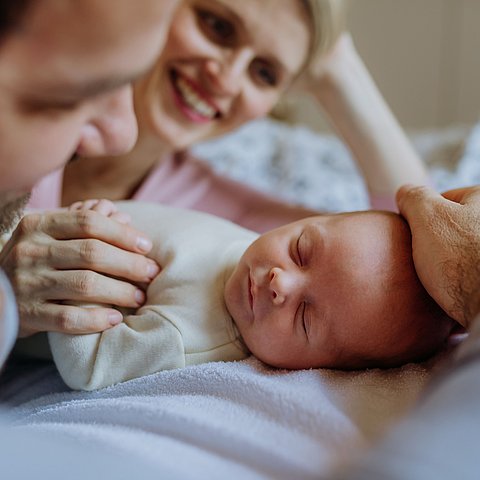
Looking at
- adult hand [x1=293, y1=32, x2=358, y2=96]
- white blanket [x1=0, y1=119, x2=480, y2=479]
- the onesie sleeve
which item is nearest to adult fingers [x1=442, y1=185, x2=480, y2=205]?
white blanket [x1=0, y1=119, x2=480, y2=479]

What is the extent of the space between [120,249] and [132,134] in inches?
8.8

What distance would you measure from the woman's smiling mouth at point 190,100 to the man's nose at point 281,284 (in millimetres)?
617

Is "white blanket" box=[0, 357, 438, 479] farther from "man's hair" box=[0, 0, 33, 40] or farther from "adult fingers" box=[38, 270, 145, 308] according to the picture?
"man's hair" box=[0, 0, 33, 40]

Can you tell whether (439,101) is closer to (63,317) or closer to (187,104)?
(187,104)

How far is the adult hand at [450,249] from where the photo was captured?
2.70ft

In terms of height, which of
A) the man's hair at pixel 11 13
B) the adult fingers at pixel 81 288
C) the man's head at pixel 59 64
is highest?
the man's hair at pixel 11 13

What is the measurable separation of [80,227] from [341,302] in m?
0.37

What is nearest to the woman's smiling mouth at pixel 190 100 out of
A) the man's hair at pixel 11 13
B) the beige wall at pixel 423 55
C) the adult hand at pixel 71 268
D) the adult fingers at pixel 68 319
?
the adult hand at pixel 71 268

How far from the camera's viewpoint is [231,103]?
5.02ft

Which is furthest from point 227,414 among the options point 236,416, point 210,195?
point 210,195

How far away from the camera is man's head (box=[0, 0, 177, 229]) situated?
59 centimetres

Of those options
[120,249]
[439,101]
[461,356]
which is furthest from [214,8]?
[439,101]

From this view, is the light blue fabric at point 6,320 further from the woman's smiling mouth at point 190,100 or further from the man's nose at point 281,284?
the woman's smiling mouth at point 190,100

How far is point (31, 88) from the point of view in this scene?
2.01 ft
